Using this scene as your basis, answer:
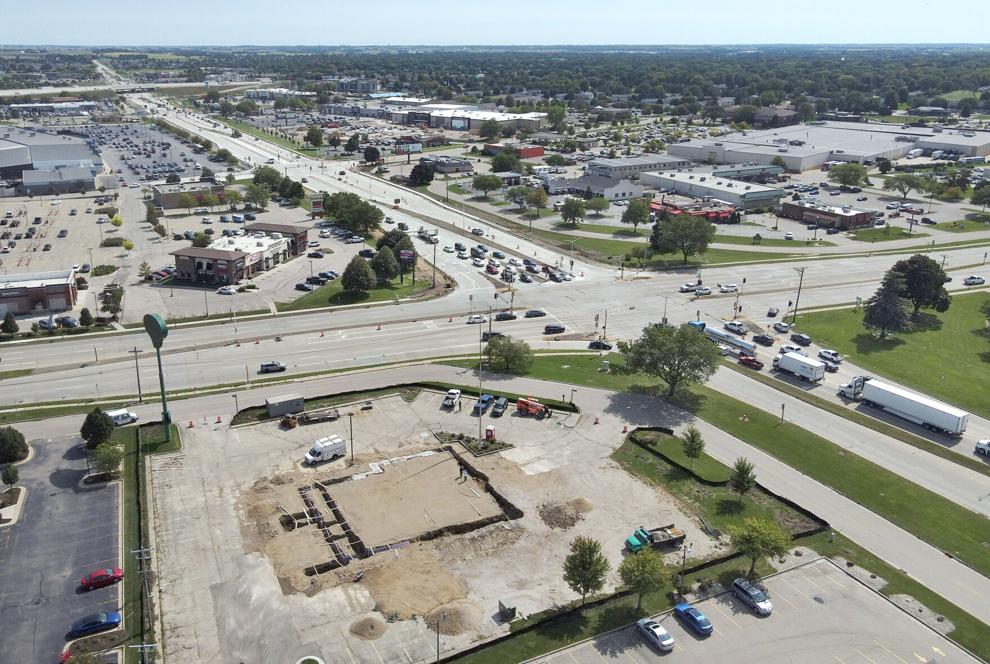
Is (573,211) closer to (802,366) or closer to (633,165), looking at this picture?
(633,165)

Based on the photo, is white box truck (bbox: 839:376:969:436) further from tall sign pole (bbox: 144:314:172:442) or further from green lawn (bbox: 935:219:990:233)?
green lawn (bbox: 935:219:990:233)

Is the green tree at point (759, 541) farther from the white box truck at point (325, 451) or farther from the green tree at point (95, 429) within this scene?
the green tree at point (95, 429)

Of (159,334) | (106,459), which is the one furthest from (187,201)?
(106,459)

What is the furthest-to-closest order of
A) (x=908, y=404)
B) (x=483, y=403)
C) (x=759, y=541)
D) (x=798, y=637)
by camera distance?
(x=483, y=403)
(x=908, y=404)
(x=759, y=541)
(x=798, y=637)

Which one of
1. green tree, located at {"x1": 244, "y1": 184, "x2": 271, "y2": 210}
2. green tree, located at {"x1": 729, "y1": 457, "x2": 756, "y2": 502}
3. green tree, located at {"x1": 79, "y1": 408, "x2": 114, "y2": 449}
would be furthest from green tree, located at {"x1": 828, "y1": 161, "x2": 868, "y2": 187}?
green tree, located at {"x1": 79, "y1": 408, "x2": 114, "y2": 449}

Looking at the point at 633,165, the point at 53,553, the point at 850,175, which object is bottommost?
the point at 53,553

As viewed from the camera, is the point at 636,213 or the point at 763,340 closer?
the point at 763,340
